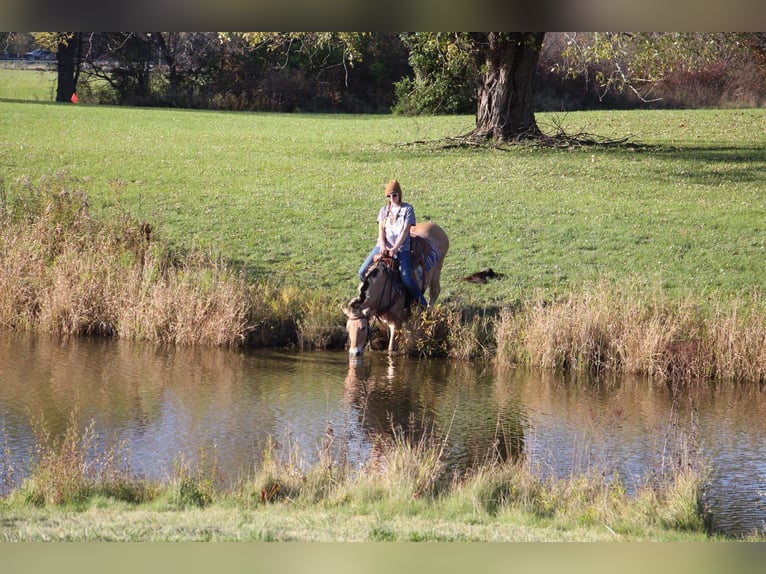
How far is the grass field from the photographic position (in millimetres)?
21094

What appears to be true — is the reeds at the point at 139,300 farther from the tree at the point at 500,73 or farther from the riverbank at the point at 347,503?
the tree at the point at 500,73

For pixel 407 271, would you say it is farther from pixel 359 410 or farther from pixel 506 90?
pixel 506 90

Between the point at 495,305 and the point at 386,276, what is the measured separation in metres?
2.86

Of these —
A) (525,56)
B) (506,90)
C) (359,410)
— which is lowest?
(359,410)

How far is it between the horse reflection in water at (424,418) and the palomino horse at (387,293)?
0.50m

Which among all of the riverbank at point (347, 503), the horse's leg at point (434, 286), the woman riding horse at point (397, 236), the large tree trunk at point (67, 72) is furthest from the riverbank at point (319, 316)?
the large tree trunk at point (67, 72)

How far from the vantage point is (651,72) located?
34.7 metres

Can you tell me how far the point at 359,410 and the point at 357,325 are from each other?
2.19 m

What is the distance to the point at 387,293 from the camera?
16469 millimetres

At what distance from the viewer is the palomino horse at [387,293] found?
16109 mm

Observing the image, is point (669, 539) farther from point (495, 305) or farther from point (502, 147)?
point (502, 147)

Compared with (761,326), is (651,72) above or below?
above

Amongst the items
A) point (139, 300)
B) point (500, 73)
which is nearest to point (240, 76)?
point (500, 73)
